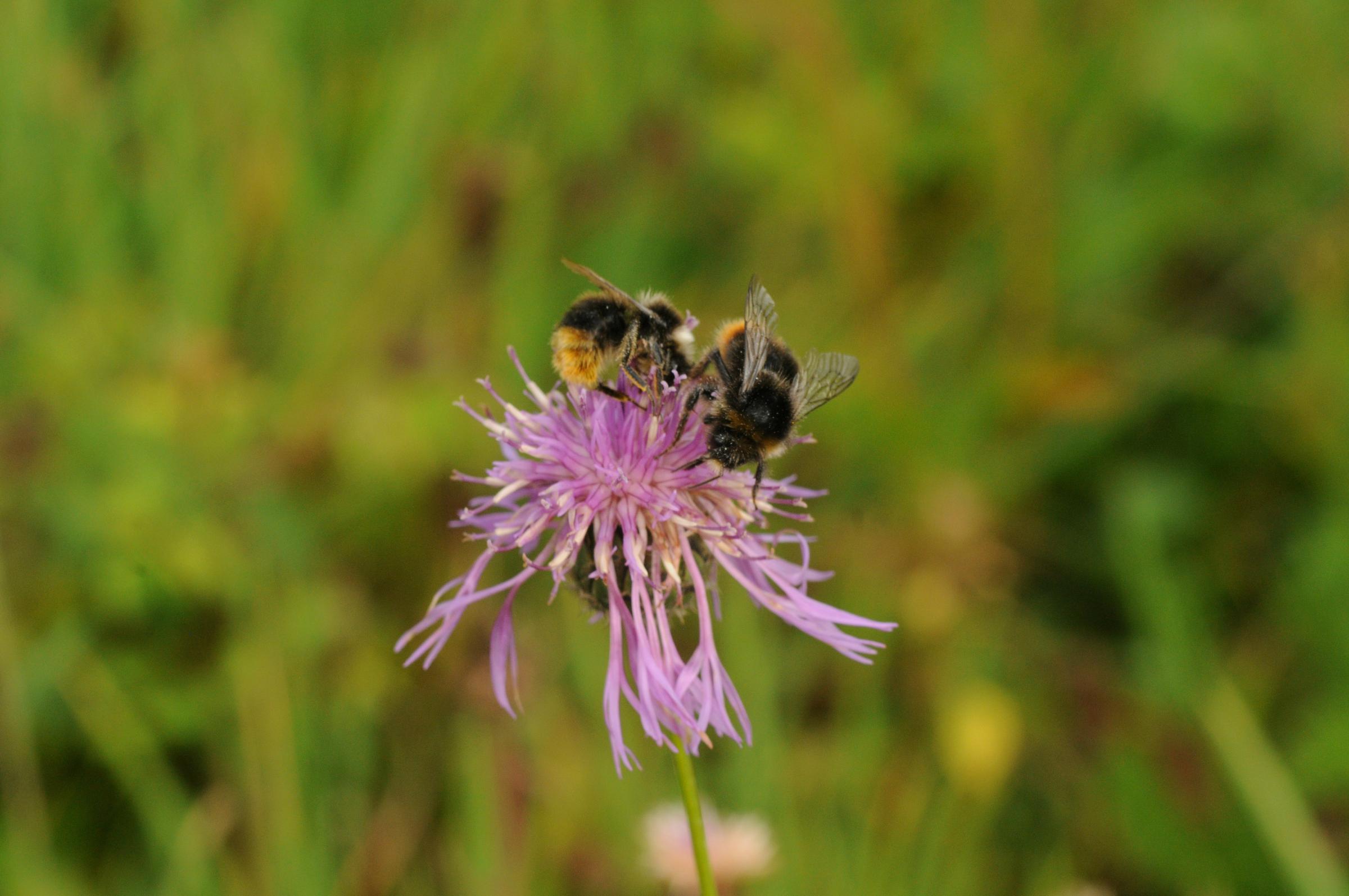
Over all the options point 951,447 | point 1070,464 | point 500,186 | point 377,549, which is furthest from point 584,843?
point 500,186

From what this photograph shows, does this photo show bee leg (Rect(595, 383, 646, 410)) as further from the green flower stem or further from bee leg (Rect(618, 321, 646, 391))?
the green flower stem

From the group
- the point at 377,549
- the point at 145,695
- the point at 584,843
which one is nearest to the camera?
the point at 584,843

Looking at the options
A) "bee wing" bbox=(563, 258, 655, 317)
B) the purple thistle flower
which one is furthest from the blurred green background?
"bee wing" bbox=(563, 258, 655, 317)

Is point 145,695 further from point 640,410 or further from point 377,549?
point 640,410

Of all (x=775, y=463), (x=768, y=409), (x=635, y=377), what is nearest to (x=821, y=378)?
(x=768, y=409)

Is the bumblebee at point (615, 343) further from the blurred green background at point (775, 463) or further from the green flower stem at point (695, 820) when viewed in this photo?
the blurred green background at point (775, 463)

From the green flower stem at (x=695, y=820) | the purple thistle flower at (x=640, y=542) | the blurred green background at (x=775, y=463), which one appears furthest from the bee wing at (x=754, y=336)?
the blurred green background at (x=775, y=463)

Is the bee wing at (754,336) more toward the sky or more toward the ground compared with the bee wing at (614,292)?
more toward the ground
